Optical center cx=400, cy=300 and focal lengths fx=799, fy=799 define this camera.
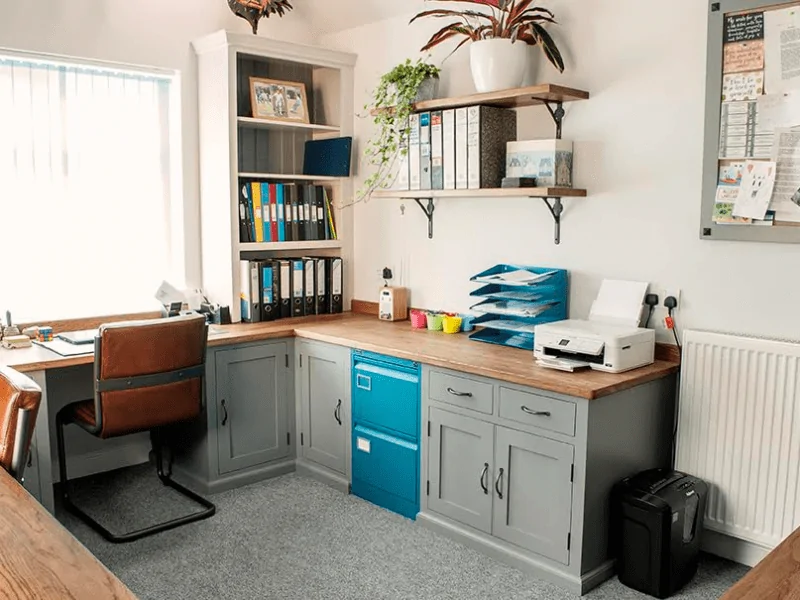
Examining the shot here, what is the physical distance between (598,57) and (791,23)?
0.79m

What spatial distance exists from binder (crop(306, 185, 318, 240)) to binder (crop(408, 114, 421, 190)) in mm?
814

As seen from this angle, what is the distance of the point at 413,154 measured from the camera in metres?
3.82

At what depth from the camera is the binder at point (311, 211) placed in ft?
14.6

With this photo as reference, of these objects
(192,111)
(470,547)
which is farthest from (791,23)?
(192,111)

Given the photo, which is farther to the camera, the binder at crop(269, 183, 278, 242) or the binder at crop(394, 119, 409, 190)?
the binder at crop(269, 183, 278, 242)

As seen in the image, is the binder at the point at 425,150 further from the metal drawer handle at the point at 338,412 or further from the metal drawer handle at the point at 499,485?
the metal drawer handle at the point at 499,485

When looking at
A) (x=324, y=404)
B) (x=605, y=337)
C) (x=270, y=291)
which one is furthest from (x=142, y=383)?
(x=605, y=337)

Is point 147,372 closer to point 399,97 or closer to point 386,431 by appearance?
point 386,431

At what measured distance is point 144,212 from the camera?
4.21 meters

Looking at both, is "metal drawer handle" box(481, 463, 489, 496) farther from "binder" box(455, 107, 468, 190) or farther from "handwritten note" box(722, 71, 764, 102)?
"handwritten note" box(722, 71, 764, 102)

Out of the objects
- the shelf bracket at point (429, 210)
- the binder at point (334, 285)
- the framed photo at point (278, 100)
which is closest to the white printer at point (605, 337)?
the shelf bracket at point (429, 210)

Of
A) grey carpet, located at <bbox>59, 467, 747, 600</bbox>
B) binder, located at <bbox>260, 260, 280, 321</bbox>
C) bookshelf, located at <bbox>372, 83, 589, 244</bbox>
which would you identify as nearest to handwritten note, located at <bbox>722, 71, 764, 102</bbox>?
bookshelf, located at <bbox>372, 83, 589, 244</bbox>

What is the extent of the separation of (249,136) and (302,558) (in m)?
2.33

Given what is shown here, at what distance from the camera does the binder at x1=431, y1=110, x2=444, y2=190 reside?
12.1 feet
